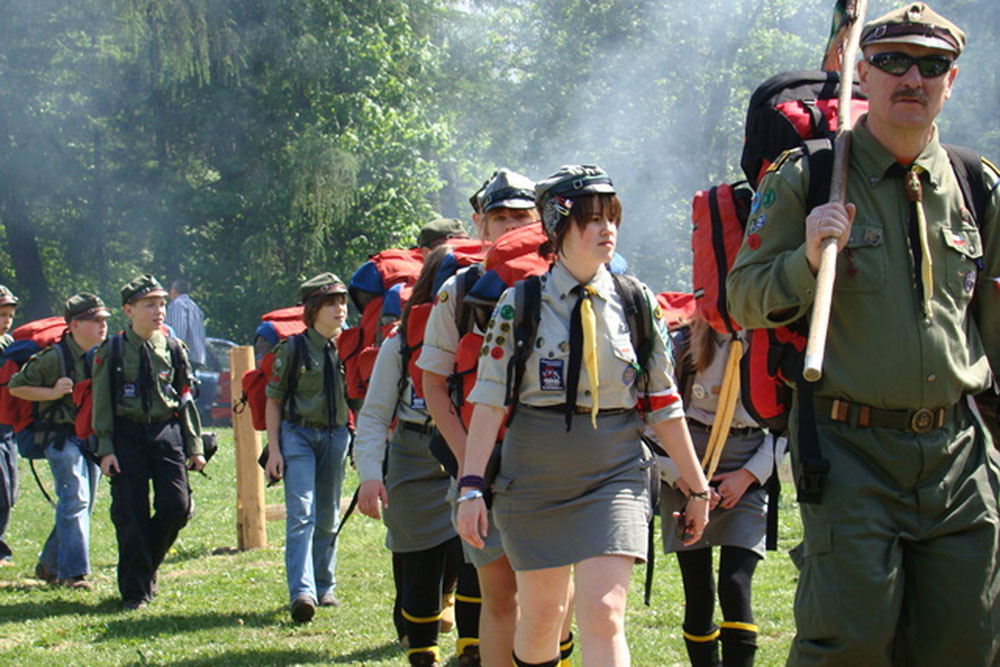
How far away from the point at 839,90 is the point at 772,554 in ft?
22.1

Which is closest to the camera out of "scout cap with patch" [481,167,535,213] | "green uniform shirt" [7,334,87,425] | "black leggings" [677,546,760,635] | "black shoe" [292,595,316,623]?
"scout cap with patch" [481,167,535,213]

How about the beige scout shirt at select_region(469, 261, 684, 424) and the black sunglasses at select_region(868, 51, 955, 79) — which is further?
the beige scout shirt at select_region(469, 261, 684, 424)

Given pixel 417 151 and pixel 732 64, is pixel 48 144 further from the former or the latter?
pixel 732 64

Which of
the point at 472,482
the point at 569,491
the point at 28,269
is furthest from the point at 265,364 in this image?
the point at 28,269

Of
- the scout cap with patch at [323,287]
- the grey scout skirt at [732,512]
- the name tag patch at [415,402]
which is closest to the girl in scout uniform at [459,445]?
the grey scout skirt at [732,512]

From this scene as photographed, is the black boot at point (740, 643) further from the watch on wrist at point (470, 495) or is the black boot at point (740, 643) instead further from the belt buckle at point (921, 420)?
the belt buckle at point (921, 420)

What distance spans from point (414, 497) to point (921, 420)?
3.27m

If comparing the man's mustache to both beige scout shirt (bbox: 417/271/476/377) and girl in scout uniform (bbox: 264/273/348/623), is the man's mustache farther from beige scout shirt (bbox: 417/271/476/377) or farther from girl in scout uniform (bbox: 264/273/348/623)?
girl in scout uniform (bbox: 264/273/348/623)

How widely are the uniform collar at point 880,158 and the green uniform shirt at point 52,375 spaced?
754cm

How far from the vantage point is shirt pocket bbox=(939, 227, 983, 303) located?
3.58m

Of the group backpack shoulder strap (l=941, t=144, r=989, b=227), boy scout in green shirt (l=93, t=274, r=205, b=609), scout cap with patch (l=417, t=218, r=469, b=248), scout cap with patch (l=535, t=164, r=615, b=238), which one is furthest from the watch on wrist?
boy scout in green shirt (l=93, t=274, r=205, b=609)

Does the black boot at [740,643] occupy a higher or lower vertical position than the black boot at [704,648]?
higher

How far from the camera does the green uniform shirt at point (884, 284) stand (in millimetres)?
3471

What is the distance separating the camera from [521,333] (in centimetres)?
435
